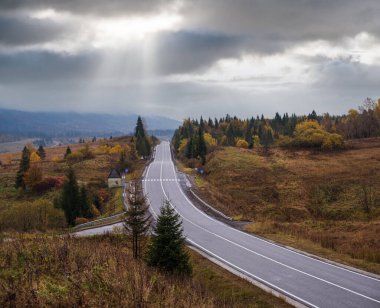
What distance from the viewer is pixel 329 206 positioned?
2071 inches

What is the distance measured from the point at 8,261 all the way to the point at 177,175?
182ft

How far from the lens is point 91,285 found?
13.4 metres

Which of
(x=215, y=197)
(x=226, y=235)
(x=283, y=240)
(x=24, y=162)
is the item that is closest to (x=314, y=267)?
(x=283, y=240)

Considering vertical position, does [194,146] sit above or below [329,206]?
above

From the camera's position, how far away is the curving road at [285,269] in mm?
18375

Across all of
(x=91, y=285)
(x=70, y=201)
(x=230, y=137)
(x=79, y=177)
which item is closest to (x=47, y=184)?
(x=79, y=177)

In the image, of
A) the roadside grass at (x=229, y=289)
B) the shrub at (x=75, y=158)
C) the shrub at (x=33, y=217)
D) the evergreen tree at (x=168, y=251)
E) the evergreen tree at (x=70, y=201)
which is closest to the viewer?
the roadside grass at (x=229, y=289)

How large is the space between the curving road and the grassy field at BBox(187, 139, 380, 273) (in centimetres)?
206

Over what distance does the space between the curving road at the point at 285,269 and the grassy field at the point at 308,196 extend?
2063mm

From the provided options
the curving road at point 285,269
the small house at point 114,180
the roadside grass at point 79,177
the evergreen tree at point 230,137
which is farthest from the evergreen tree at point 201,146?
the curving road at point 285,269

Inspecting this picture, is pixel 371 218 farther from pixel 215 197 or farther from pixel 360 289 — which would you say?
pixel 360 289

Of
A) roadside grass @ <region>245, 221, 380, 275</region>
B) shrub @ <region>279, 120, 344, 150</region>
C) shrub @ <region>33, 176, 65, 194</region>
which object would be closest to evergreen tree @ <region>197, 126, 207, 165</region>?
shrub @ <region>279, 120, 344, 150</region>

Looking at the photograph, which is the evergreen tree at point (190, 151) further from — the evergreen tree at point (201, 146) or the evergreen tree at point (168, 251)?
the evergreen tree at point (168, 251)

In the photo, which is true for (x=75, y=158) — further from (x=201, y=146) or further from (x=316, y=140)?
(x=316, y=140)
